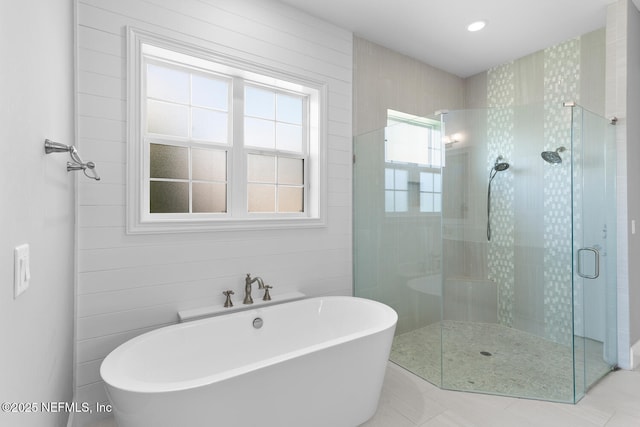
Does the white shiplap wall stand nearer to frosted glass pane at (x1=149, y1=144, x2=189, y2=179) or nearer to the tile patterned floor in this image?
frosted glass pane at (x1=149, y1=144, x2=189, y2=179)

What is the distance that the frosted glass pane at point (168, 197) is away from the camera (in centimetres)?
231

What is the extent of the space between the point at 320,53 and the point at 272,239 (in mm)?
1654

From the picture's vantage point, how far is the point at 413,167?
271 centimetres

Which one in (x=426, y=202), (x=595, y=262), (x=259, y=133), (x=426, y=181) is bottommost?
(x=595, y=262)

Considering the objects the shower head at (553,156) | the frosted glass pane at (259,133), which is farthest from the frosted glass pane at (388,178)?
the shower head at (553,156)

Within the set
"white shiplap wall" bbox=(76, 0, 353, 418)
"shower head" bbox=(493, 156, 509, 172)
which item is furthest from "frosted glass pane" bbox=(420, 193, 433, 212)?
"white shiplap wall" bbox=(76, 0, 353, 418)

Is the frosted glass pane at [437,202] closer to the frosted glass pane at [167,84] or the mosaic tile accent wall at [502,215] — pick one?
the mosaic tile accent wall at [502,215]

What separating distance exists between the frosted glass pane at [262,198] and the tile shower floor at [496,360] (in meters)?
1.64

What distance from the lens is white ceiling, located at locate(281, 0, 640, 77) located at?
267 centimetres

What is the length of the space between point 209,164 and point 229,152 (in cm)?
18

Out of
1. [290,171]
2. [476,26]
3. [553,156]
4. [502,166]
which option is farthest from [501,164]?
[290,171]

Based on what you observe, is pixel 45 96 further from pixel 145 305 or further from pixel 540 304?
pixel 540 304

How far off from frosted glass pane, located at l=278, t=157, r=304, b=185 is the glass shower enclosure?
713 millimetres

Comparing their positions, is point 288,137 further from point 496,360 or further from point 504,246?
point 496,360
